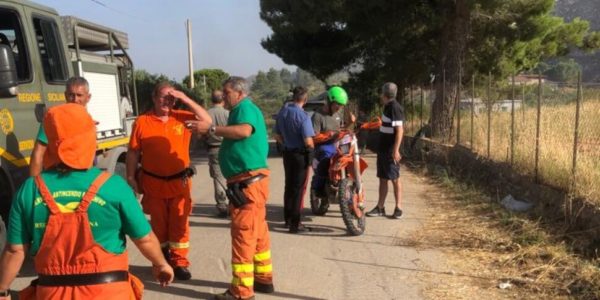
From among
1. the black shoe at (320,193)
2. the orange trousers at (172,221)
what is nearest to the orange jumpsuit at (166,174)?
the orange trousers at (172,221)

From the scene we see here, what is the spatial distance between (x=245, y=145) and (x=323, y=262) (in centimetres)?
182

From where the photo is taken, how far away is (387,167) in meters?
7.55

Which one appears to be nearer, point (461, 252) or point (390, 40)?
point (461, 252)

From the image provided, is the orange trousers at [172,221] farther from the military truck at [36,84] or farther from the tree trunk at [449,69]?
the tree trunk at [449,69]

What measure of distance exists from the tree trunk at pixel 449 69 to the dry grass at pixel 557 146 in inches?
101

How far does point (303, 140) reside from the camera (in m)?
6.65

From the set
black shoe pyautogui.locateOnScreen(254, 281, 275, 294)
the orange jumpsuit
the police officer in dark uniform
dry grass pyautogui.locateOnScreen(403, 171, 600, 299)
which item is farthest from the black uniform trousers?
black shoe pyautogui.locateOnScreen(254, 281, 275, 294)

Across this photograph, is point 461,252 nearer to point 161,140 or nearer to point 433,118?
point 161,140

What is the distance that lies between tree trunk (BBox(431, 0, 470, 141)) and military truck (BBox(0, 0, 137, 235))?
8607mm

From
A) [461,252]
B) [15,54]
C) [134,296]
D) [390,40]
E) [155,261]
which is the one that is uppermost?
[390,40]

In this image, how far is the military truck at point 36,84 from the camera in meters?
4.86

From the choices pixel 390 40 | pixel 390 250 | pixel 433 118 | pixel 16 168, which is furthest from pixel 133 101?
pixel 390 40

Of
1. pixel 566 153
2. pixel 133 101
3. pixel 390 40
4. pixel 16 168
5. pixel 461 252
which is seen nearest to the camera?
pixel 16 168

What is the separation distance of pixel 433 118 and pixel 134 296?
12.0 m
